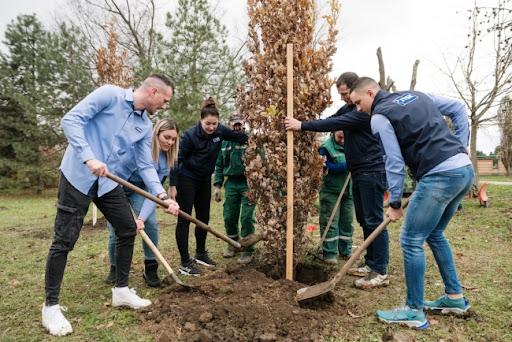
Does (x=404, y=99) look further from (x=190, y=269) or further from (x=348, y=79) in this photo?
(x=190, y=269)

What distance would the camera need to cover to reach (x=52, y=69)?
18.5 meters

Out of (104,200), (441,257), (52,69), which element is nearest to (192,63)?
(52,69)

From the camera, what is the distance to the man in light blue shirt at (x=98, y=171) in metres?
3.02

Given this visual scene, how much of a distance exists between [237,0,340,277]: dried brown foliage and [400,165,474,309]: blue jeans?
1.38m

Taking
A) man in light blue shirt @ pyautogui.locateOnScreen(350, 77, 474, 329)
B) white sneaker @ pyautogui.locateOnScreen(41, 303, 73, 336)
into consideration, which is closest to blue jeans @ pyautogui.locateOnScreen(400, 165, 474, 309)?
man in light blue shirt @ pyautogui.locateOnScreen(350, 77, 474, 329)

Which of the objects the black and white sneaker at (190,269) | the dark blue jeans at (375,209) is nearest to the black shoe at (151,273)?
the black and white sneaker at (190,269)

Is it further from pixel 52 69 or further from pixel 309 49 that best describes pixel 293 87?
pixel 52 69

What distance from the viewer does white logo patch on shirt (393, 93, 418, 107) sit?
308 centimetres

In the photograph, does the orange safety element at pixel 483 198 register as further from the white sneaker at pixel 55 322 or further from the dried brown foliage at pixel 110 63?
the white sneaker at pixel 55 322

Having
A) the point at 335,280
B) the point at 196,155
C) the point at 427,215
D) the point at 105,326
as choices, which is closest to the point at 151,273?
the point at 105,326

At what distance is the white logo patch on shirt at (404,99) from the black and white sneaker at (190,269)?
318cm

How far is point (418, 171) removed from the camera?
305 centimetres

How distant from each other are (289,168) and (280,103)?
0.78 meters

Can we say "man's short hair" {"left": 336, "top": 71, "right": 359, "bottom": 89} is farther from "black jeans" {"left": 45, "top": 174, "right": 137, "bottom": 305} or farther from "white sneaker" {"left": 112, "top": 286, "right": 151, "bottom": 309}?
"white sneaker" {"left": 112, "top": 286, "right": 151, "bottom": 309}
